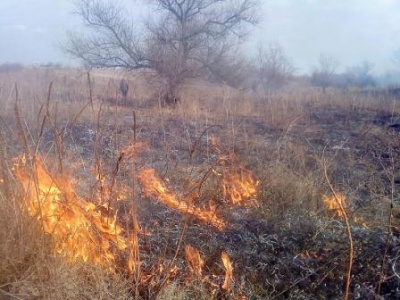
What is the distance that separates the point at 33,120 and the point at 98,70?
11317mm

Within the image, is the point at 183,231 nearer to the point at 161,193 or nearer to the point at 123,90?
the point at 161,193

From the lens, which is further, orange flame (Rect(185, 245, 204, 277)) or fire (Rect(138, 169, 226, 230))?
fire (Rect(138, 169, 226, 230))

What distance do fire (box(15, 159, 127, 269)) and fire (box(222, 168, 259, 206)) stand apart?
5.77 ft

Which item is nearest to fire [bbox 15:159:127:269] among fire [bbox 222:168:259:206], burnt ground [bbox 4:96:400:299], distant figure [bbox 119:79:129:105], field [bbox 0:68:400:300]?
field [bbox 0:68:400:300]

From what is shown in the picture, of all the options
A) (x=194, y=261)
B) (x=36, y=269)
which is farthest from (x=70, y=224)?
(x=194, y=261)

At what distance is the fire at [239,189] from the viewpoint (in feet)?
15.9

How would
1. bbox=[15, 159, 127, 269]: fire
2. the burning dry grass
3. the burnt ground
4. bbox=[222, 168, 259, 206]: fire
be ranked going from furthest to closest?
bbox=[222, 168, 259, 206]: fire
the burnt ground
bbox=[15, 159, 127, 269]: fire
the burning dry grass

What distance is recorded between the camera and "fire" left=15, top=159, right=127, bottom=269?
3100 millimetres

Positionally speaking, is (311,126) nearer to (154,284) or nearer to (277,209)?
(277,209)

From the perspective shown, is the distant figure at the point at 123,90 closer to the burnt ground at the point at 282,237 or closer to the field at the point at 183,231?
the burnt ground at the point at 282,237

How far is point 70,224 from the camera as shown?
3238 mm

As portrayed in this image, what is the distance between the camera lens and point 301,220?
4.29 m

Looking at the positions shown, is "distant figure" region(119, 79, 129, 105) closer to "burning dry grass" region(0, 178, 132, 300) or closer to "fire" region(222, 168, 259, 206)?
"fire" region(222, 168, 259, 206)

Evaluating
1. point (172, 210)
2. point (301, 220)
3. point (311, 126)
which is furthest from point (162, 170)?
point (311, 126)
